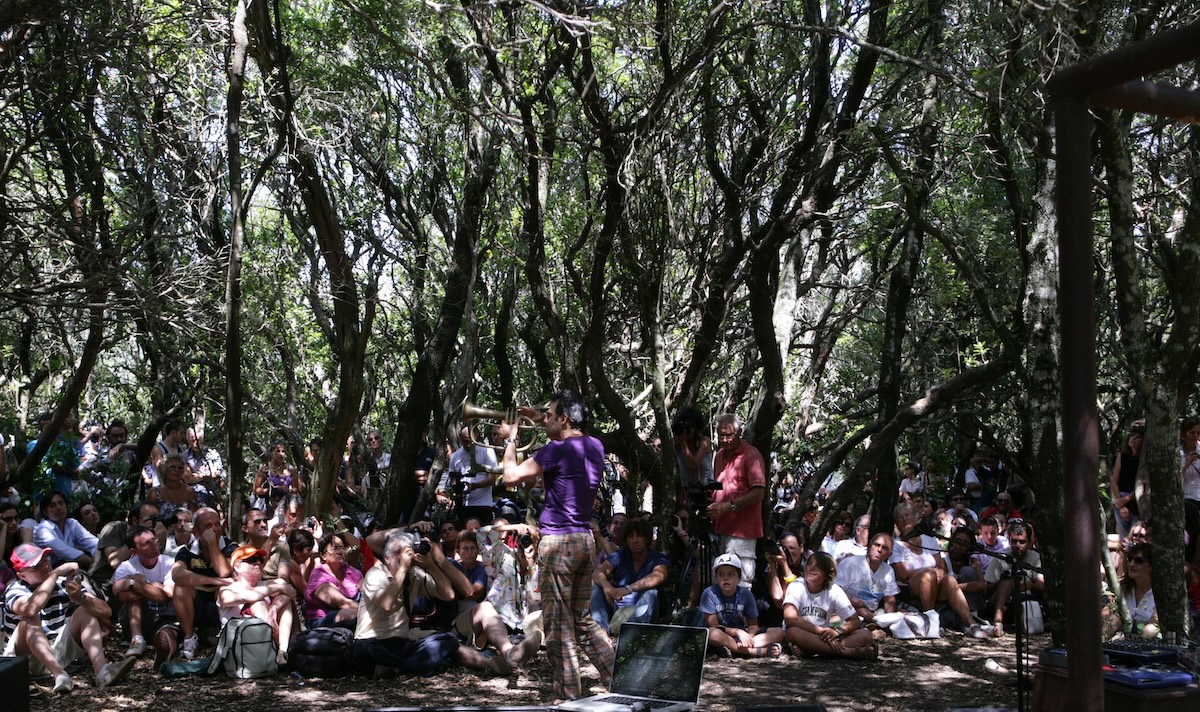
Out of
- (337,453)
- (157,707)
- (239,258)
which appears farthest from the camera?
(337,453)

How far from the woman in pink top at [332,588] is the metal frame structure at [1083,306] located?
6.95 meters

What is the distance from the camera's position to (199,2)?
31.9 ft

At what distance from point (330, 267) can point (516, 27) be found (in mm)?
2461

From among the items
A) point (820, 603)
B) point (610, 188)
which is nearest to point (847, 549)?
point (820, 603)

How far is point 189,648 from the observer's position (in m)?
8.66

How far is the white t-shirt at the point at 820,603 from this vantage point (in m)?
9.20

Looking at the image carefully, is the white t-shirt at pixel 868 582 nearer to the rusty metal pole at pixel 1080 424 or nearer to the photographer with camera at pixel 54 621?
the photographer with camera at pixel 54 621

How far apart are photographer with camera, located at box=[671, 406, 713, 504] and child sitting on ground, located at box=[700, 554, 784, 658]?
3.09 feet

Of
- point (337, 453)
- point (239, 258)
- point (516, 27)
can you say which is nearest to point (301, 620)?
point (337, 453)

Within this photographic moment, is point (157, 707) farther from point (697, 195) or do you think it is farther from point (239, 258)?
point (697, 195)

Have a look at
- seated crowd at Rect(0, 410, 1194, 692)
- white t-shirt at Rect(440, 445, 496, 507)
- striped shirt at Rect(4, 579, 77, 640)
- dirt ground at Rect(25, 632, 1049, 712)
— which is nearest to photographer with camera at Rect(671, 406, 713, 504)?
seated crowd at Rect(0, 410, 1194, 692)

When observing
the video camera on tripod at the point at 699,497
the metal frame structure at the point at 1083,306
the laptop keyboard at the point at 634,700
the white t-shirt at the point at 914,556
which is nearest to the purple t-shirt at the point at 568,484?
the laptop keyboard at the point at 634,700

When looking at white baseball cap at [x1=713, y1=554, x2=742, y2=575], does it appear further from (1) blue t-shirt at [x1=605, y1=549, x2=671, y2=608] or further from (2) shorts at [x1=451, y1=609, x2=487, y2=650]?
(2) shorts at [x1=451, y1=609, x2=487, y2=650]

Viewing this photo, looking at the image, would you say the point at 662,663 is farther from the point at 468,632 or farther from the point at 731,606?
the point at 731,606
